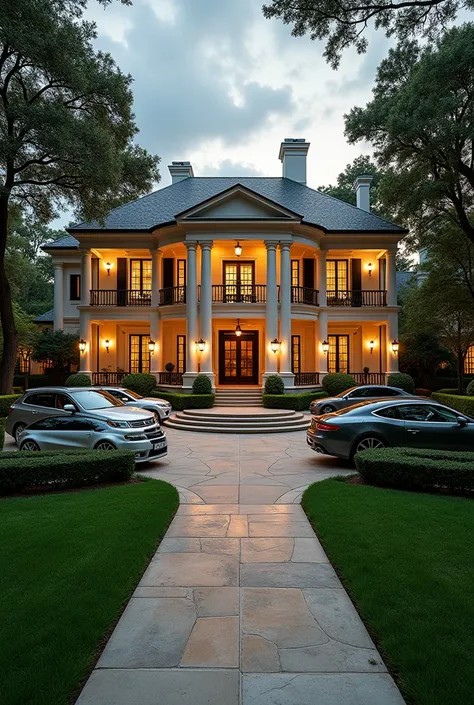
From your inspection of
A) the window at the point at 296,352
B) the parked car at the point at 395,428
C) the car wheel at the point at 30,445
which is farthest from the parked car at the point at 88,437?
the window at the point at 296,352

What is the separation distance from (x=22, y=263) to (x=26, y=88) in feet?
46.7

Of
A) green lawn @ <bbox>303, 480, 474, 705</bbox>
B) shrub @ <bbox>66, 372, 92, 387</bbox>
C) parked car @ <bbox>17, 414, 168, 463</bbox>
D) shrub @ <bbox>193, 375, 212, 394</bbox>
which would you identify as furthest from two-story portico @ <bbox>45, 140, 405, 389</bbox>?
green lawn @ <bbox>303, 480, 474, 705</bbox>

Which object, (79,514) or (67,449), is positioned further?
(67,449)

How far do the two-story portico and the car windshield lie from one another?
9397 millimetres

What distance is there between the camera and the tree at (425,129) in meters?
15.8

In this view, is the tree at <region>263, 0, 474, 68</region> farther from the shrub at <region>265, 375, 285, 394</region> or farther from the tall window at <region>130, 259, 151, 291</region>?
the tall window at <region>130, 259, 151, 291</region>

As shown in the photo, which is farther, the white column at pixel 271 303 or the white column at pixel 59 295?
the white column at pixel 59 295

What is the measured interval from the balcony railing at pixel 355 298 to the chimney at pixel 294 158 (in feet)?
31.5

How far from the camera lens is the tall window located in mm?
24000

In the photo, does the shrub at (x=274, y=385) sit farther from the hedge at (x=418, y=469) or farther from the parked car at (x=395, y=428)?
the hedge at (x=418, y=469)

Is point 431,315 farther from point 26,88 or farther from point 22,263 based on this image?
point 22,263

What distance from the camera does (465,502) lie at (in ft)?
21.3

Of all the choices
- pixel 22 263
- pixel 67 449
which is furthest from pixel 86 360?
pixel 67 449

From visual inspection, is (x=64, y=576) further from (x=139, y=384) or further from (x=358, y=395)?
(x=139, y=384)
